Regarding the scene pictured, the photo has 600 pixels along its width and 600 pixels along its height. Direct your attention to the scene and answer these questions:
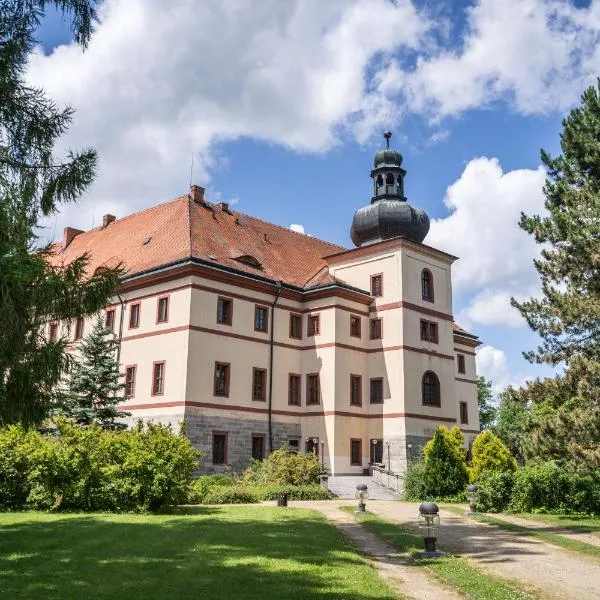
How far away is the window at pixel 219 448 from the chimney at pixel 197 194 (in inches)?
538

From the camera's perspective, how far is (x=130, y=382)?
106 feet

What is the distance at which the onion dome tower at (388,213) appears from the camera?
36.9 metres

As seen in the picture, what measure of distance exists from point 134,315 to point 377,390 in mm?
13416

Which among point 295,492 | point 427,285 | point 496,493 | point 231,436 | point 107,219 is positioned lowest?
point 295,492

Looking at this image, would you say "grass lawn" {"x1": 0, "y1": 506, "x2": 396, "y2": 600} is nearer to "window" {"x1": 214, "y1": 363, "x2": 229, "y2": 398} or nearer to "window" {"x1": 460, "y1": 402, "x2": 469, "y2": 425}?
"window" {"x1": 214, "y1": 363, "x2": 229, "y2": 398}

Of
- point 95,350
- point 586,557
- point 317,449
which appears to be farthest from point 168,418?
point 586,557

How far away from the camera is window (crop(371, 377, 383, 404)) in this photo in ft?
115

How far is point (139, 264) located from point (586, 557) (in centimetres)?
2657

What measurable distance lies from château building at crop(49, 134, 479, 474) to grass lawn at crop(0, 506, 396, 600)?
14.5 m

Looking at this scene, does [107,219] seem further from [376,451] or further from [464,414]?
[464,414]

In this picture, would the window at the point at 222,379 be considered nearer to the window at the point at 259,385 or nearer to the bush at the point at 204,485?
the window at the point at 259,385

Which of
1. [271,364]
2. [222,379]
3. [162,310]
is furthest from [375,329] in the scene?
[162,310]

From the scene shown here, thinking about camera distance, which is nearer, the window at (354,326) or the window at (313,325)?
the window at (313,325)

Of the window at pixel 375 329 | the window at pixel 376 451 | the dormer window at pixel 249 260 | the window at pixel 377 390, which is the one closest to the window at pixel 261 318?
the dormer window at pixel 249 260
